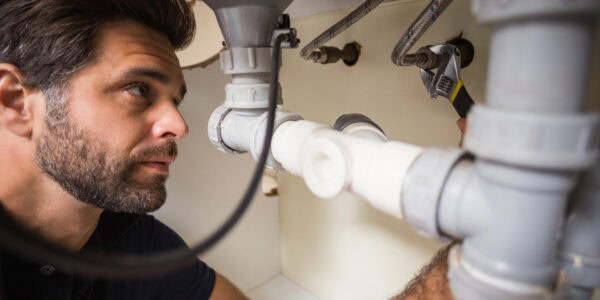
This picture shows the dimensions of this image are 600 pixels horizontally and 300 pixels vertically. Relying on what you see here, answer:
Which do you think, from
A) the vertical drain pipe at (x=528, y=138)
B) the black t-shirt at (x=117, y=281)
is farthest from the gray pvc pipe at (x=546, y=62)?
the black t-shirt at (x=117, y=281)

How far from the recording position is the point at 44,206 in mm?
557

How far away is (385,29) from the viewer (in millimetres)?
667

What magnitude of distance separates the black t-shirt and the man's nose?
300 millimetres

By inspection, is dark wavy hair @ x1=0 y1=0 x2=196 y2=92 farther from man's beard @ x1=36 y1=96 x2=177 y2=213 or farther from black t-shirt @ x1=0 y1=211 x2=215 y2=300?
black t-shirt @ x1=0 y1=211 x2=215 y2=300

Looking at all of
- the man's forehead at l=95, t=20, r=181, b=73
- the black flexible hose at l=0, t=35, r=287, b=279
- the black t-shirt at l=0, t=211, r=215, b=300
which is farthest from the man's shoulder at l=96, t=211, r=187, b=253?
the black flexible hose at l=0, t=35, r=287, b=279

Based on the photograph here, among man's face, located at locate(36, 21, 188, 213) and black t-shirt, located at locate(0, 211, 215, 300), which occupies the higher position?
man's face, located at locate(36, 21, 188, 213)

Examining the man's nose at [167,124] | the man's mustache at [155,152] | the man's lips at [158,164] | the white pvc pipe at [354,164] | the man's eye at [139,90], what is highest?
the man's eye at [139,90]

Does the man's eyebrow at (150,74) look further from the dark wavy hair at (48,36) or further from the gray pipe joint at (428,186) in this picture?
the gray pipe joint at (428,186)

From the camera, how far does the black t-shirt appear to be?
0.54 m

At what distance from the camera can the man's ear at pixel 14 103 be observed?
473 mm

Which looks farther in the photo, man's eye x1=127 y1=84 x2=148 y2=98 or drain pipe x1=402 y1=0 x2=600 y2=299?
man's eye x1=127 y1=84 x2=148 y2=98

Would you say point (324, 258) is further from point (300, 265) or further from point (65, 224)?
point (65, 224)

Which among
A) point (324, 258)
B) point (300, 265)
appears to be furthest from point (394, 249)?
point (300, 265)

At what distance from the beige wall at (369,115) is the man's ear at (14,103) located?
596mm
